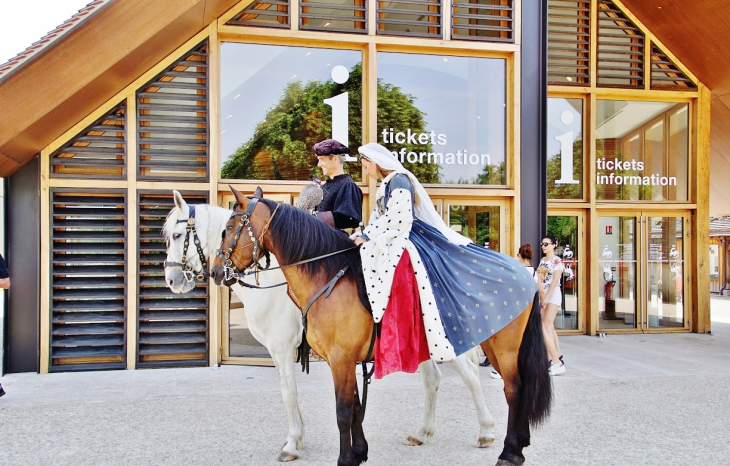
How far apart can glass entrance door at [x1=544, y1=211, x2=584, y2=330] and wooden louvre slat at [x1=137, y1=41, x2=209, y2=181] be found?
6.32 meters

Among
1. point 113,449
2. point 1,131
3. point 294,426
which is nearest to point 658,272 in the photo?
point 294,426

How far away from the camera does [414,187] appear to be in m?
4.27

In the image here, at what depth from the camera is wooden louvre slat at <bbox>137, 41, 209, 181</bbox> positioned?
790 cm

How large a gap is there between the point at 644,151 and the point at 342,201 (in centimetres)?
851

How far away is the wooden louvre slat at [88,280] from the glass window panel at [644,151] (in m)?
8.31

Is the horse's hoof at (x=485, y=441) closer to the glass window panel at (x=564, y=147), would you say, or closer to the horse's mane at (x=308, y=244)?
the horse's mane at (x=308, y=244)

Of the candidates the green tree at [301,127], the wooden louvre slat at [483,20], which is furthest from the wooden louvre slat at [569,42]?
the green tree at [301,127]

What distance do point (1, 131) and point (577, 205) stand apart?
8847 mm

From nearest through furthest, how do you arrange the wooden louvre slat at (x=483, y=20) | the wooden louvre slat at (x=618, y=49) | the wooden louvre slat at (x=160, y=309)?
the wooden louvre slat at (x=160, y=309) → the wooden louvre slat at (x=483, y=20) → the wooden louvre slat at (x=618, y=49)

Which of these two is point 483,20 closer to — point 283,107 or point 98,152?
point 283,107

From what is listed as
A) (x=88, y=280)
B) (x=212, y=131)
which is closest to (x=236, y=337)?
(x=88, y=280)

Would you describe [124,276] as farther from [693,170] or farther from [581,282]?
[693,170]

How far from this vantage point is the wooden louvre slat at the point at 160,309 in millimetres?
7812

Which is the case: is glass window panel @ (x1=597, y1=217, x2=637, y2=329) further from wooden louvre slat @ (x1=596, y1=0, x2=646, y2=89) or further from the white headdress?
the white headdress
